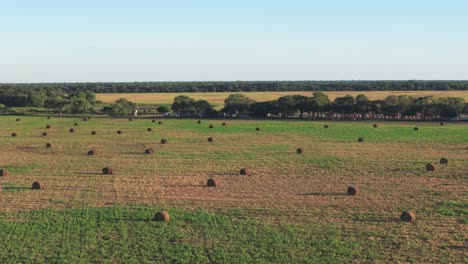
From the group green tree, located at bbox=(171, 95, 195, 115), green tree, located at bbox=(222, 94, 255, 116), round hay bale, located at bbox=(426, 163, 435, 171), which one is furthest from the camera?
green tree, located at bbox=(171, 95, 195, 115)

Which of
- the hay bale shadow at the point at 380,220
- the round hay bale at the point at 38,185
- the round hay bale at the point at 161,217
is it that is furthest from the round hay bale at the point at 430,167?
the round hay bale at the point at 38,185

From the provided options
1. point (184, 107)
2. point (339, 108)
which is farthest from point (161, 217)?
point (184, 107)

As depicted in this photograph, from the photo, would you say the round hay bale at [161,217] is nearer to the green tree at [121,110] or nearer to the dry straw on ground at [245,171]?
the dry straw on ground at [245,171]

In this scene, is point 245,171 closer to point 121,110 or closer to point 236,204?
point 236,204

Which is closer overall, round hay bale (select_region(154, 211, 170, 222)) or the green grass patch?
the green grass patch

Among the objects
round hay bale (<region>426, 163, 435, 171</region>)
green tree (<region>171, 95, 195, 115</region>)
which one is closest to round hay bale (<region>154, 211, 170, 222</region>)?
round hay bale (<region>426, 163, 435, 171</region>)

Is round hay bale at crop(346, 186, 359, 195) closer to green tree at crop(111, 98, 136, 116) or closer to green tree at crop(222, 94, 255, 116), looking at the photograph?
green tree at crop(222, 94, 255, 116)
